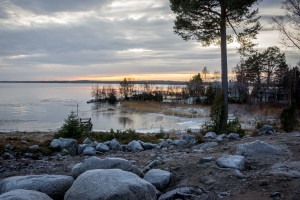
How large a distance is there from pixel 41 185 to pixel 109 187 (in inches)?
66.8

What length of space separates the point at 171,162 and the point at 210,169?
4.43 feet

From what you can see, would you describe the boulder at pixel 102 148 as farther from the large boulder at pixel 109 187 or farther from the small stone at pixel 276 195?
the small stone at pixel 276 195

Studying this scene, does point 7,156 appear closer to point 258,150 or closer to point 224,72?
point 258,150

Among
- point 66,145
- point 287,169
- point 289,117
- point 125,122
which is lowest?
point 125,122

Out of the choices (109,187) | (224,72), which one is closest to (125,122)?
(224,72)

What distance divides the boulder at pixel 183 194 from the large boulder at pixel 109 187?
1.59 ft

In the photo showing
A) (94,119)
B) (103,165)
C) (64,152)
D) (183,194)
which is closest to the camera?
(183,194)

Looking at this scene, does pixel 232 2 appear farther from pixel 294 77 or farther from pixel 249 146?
pixel 294 77

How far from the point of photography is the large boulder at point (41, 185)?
14.3ft

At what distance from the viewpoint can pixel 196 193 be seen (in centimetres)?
450

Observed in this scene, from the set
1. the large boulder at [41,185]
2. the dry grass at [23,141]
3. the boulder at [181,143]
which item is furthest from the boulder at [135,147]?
the large boulder at [41,185]

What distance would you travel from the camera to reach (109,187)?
141 inches

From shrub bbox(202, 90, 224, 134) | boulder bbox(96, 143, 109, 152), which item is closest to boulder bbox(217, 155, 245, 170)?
boulder bbox(96, 143, 109, 152)

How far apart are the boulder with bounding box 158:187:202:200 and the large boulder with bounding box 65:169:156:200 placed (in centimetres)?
49
